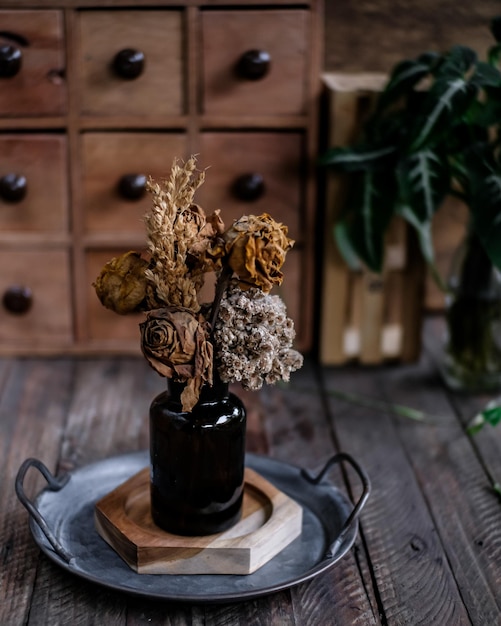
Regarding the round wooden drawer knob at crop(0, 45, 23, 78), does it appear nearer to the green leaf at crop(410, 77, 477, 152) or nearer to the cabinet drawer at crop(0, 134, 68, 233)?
the cabinet drawer at crop(0, 134, 68, 233)

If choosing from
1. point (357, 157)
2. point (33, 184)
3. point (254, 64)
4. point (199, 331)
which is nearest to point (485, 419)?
point (357, 157)

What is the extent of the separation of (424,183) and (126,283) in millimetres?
825

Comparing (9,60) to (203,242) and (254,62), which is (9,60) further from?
(203,242)

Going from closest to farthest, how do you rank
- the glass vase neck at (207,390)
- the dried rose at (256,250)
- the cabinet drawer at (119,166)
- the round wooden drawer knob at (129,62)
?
1. the dried rose at (256,250)
2. the glass vase neck at (207,390)
3. the round wooden drawer knob at (129,62)
4. the cabinet drawer at (119,166)

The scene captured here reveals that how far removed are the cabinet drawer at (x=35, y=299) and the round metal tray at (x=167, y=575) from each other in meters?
0.64

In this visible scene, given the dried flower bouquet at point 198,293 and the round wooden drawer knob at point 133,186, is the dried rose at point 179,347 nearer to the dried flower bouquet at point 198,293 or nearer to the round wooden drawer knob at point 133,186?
the dried flower bouquet at point 198,293

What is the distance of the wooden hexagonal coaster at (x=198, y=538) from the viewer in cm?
107

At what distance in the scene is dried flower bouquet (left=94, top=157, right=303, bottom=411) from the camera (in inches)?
37.1

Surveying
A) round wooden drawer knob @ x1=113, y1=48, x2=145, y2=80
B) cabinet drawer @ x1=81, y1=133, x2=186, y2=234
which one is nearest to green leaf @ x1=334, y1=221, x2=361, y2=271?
cabinet drawer @ x1=81, y1=133, x2=186, y2=234

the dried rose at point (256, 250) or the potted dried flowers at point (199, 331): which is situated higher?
the dried rose at point (256, 250)

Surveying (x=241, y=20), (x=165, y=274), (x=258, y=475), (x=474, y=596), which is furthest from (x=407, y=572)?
(x=241, y=20)

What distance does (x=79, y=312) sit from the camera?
74.3 inches

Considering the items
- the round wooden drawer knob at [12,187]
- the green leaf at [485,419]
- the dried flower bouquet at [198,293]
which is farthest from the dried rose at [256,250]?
the round wooden drawer knob at [12,187]

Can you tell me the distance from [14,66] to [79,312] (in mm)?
545
